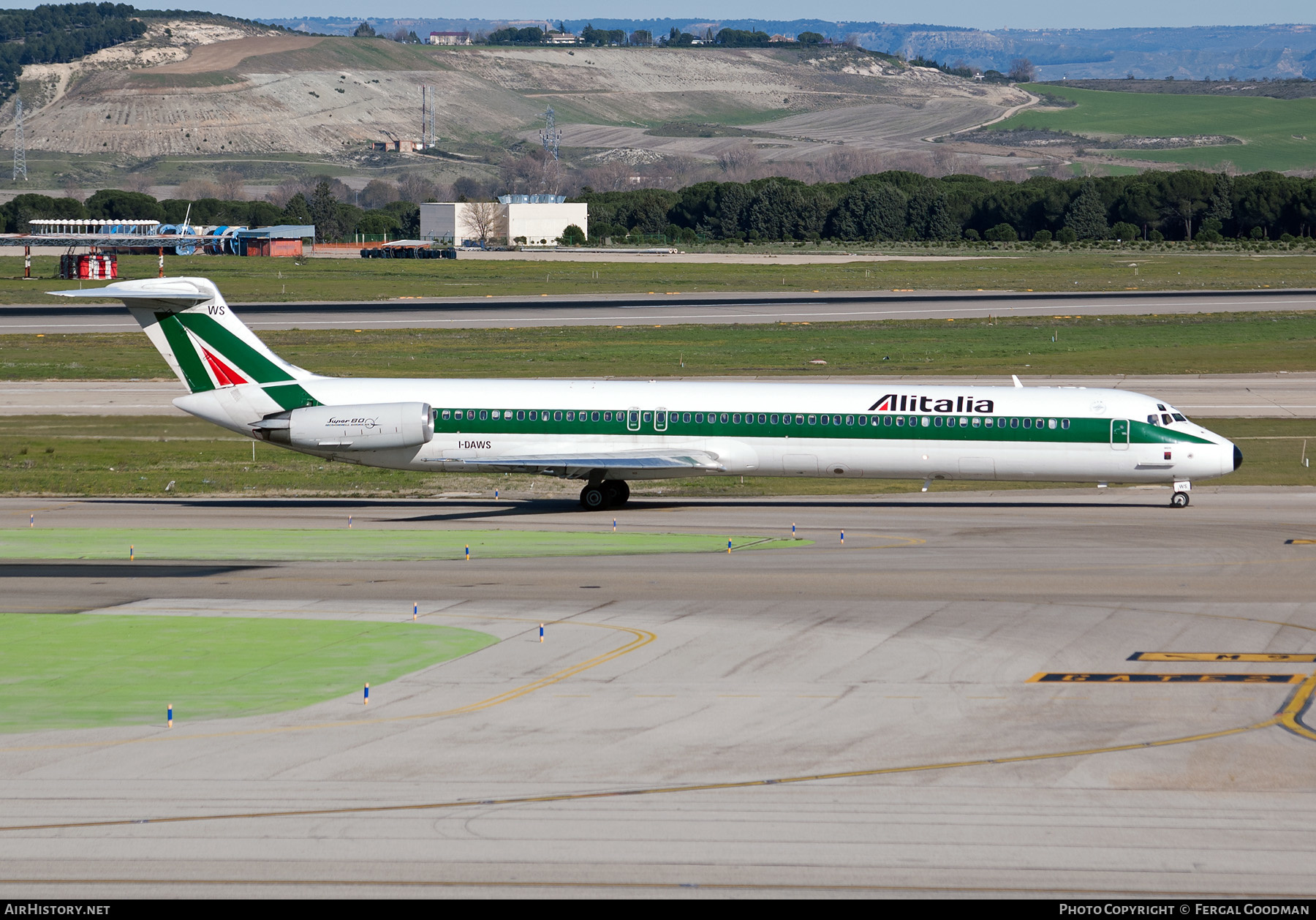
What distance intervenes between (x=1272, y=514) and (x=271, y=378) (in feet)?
94.3

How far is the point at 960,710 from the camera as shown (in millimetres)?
21547

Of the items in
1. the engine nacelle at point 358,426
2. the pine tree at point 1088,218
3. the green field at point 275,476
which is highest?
the pine tree at point 1088,218

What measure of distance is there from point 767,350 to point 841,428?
128 ft

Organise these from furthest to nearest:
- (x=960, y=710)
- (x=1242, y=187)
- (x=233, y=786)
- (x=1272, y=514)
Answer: (x=1242, y=187)
(x=1272, y=514)
(x=960, y=710)
(x=233, y=786)

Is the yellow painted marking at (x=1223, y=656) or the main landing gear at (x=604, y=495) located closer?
the yellow painted marking at (x=1223, y=656)

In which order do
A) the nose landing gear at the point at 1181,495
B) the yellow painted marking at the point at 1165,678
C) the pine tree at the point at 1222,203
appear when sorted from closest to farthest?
the yellow painted marking at the point at 1165,678 < the nose landing gear at the point at 1181,495 < the pine tree at the point at 1222,203

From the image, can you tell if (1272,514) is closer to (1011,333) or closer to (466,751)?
(466,751)

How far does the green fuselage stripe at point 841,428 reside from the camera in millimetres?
39281

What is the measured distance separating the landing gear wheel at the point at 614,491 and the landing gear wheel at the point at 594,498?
0.11 meters

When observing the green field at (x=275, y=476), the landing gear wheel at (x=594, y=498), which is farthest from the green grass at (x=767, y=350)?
the landing gear wheel at (x=594, y=498)

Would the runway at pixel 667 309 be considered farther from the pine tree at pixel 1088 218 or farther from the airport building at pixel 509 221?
the airport building at pixel 509 221

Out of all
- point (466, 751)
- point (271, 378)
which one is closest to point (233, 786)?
point (466, 751)

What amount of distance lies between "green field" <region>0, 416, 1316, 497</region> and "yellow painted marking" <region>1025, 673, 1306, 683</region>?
1769cm
